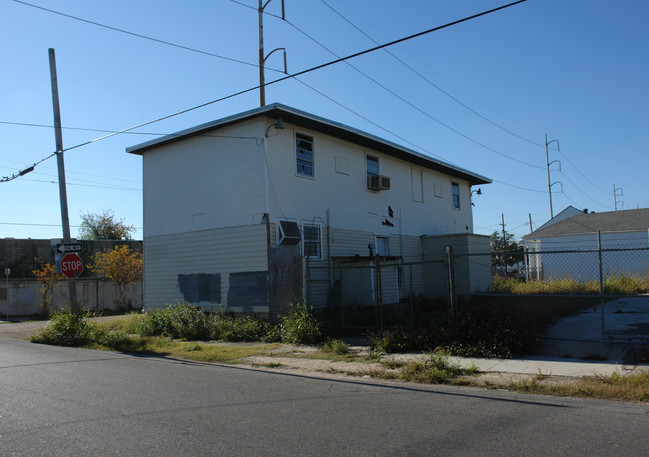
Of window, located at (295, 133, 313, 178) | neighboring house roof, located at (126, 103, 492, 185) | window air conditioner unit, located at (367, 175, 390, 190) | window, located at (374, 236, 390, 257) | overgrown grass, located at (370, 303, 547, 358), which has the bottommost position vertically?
overgrown grass, located at (370, 303, 547, 358)

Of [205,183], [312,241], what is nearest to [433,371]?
[312,241]

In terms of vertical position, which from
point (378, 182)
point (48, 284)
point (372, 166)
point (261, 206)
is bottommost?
point (48, 284)

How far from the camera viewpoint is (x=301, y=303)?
1485cm

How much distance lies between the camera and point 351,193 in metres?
18.4

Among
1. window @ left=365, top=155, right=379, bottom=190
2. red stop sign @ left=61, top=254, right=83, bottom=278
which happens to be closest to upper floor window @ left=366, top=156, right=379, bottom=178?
window @ left=365, top=155, right=379, bottom=190

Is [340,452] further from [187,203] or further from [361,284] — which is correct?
[187,203]

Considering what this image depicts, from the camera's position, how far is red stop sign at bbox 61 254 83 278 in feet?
49.3

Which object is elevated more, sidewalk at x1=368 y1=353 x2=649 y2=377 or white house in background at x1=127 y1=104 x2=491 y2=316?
white house in background at x1=127 y1=104 x2=491 y2=316

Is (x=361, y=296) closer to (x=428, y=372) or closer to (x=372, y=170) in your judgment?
(x=372, y=170)

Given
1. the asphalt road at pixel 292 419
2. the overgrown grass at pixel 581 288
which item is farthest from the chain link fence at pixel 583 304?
the asphalt road at pixel 292 419

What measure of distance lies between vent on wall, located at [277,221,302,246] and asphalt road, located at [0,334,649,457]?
6.75m

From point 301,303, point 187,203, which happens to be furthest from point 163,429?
point 187,203

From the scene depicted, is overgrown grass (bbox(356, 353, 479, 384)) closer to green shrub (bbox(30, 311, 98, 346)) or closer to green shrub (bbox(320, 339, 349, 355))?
green shrub (bbox(320, 339, 349, 355))

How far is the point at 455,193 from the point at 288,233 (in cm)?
1303
